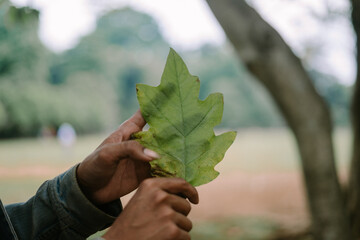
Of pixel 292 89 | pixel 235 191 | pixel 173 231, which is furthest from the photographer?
pixel 235 191

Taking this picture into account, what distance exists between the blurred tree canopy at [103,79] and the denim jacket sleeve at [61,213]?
Result: 241 inches

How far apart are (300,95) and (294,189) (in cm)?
825

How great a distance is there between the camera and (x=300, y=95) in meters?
2.90

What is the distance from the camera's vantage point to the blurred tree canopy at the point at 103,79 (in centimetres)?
1362

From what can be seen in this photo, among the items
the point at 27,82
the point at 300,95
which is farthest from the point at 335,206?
the point at 27,82

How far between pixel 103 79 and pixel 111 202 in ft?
71.3

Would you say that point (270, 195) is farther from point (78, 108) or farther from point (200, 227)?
point (78, 108)

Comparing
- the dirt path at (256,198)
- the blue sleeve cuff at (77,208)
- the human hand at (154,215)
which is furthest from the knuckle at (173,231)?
the dirt path at (256,198)

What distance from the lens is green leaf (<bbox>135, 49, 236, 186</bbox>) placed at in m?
0.73

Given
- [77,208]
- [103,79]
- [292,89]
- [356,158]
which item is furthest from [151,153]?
[103,79]

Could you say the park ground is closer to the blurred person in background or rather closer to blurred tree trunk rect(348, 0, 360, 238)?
blurred tree trunk rect(348, 0, 360, 238)

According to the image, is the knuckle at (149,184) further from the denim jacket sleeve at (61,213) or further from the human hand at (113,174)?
the denim jacket sleeve at (61,213)

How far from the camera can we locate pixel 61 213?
3.17 feet

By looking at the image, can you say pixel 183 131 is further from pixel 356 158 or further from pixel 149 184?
pixel 356 158
